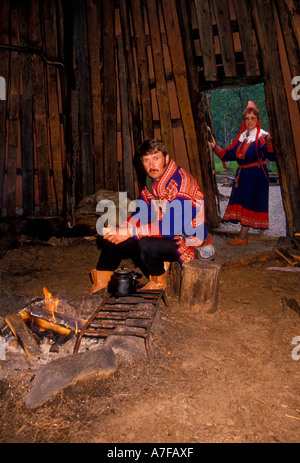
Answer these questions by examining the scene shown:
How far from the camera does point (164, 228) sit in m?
3.29

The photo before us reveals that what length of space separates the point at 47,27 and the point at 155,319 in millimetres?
6235

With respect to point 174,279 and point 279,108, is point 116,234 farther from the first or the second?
point 279,108

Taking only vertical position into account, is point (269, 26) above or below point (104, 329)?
above

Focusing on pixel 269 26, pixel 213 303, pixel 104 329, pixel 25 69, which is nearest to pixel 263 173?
pixel 269 26

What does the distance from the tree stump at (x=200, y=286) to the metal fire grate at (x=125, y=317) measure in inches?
9.8

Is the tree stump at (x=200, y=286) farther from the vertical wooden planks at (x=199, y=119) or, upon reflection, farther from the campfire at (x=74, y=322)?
the vertical wooden planks at (x=199, y=119)

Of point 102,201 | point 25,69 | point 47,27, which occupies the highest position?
point 47,27

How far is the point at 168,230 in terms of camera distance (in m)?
3.28

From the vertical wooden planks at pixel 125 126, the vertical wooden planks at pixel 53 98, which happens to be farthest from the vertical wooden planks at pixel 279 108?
the vertical wooden planks at pixel 53 98

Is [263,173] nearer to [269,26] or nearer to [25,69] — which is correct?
[269,26]

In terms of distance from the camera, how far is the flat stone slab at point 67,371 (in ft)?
6.48

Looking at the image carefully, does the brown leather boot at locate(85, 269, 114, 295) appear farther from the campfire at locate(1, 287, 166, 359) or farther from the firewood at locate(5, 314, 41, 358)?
the firewood at locate(5, 314, 41, 358)

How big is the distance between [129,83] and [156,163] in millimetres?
3643

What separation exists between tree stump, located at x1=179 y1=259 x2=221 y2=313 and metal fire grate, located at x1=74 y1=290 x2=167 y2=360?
249 mm
